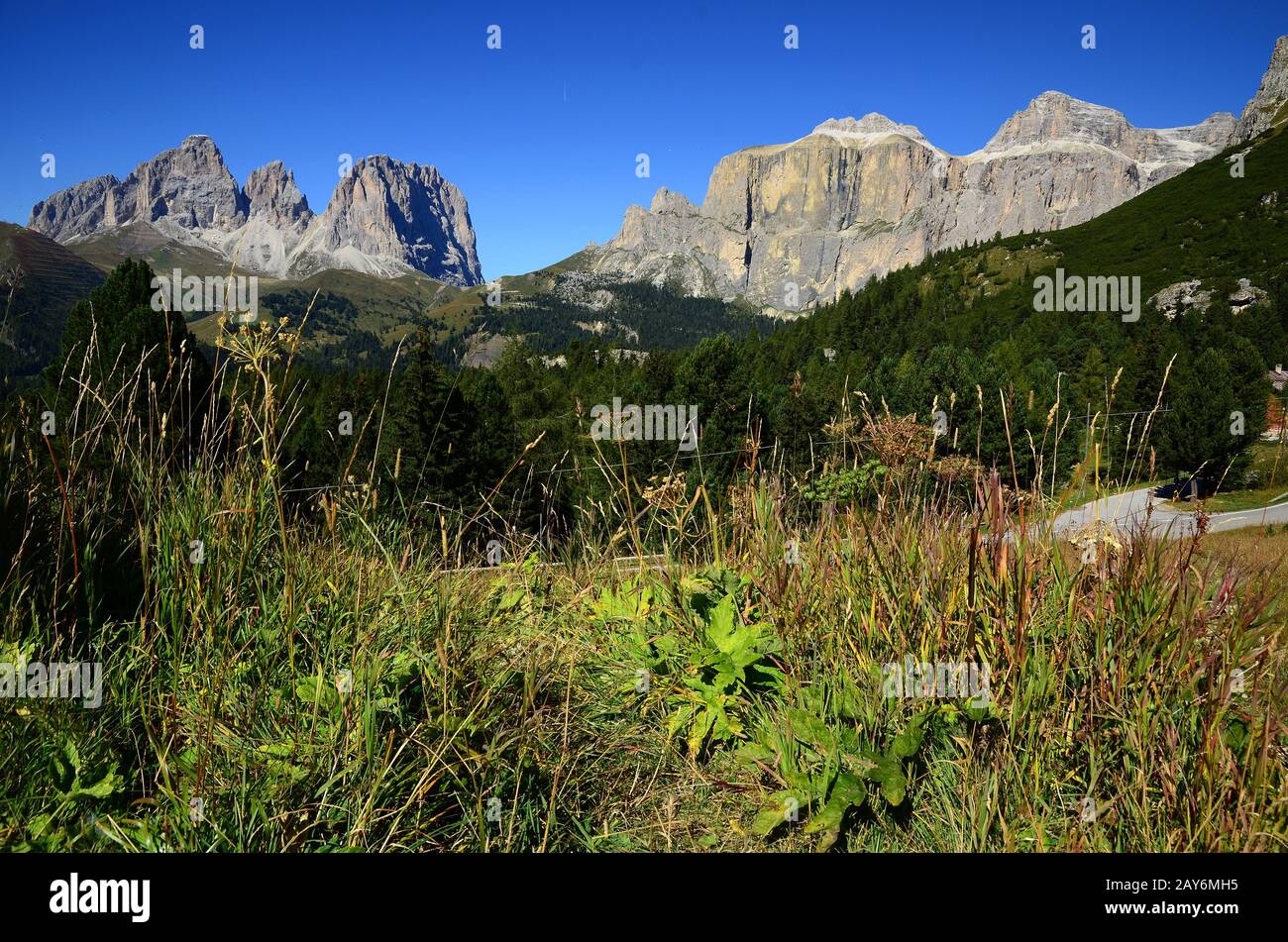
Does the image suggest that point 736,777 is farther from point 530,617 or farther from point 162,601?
point 162,601

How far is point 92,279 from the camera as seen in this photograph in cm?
13012

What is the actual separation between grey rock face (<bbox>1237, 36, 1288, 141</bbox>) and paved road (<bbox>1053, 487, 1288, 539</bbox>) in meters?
241

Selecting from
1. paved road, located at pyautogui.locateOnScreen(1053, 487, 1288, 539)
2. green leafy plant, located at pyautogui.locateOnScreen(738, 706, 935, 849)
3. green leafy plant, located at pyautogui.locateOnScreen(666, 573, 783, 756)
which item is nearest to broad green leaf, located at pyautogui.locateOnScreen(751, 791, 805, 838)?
green leafy plant, located at pyautogui.locateOnScreen(738, 706, 935, 849)

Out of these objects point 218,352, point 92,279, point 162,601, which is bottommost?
point 162,601

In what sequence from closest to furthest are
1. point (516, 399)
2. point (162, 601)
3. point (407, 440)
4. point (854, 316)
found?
point (162, 601)
point (407, 440)
point (516, 399)
point (854, 316)

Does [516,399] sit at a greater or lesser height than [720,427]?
greater

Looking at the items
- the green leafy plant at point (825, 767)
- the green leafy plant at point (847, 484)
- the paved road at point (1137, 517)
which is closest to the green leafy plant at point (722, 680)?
the green leafy plant at point (825, 767)

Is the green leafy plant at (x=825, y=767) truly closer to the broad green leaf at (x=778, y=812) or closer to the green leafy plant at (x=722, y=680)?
the broad green leaf at (x=778, y=812)

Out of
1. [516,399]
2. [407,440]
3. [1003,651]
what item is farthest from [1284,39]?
[1003,651]

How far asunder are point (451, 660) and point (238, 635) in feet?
2.54

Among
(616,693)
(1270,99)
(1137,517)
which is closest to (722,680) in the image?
(616,693)

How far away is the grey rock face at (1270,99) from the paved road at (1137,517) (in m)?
241

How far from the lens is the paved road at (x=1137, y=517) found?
276cm

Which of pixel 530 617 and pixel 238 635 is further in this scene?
pixel 530 617
